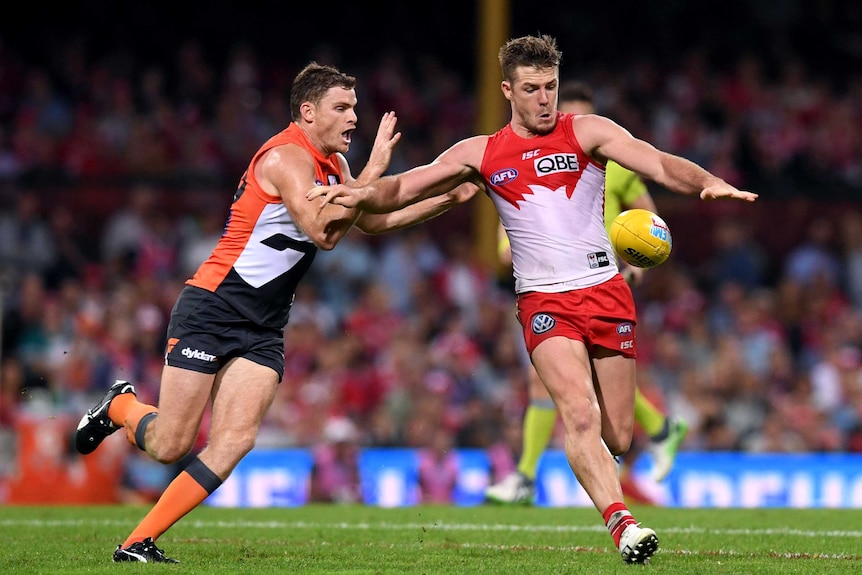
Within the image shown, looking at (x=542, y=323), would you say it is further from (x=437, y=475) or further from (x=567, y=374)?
(x=437, y=475)

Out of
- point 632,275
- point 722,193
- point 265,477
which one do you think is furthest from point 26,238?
point 722,193

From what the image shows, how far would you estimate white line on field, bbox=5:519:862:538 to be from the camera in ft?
25.9

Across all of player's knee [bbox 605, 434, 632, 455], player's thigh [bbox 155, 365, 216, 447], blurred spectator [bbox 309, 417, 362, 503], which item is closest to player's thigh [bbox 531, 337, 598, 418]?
player's knee [bbox 605, 434, 632, 455]

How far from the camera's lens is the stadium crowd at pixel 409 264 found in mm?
13781

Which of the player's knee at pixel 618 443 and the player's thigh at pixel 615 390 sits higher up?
the player's thigh at pixel 615 390

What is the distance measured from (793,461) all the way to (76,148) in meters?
9.52

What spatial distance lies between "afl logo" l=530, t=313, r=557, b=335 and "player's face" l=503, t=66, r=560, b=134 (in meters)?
0.95

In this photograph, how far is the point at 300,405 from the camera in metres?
13.7

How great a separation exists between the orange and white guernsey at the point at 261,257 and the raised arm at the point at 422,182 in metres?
0.36

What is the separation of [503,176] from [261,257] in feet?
4.27

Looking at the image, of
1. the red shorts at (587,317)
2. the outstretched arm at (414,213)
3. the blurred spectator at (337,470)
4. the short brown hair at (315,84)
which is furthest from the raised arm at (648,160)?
the blurred spectator at (337,470)

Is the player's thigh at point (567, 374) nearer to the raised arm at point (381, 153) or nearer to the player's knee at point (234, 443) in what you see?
the raised arm at point (381, 153)

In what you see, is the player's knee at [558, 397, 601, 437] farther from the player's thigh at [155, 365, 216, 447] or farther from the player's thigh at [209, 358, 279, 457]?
the player's thigh at [155, 365, 216, 447]

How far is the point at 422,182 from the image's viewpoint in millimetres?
6688
